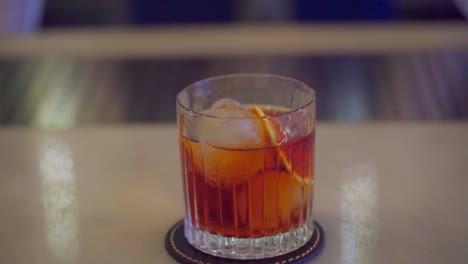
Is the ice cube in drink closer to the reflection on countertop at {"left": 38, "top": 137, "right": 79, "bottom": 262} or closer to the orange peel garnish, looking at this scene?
the orange peel garnish

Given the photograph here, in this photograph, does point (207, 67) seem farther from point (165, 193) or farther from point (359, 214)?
point (359, 214)

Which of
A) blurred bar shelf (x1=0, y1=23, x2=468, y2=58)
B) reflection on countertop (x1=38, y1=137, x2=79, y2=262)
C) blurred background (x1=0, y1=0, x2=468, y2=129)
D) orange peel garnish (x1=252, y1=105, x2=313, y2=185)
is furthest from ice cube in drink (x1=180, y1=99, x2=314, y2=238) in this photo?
blurred bar shelf (x1=0, y1=23, x2=468, y2=58)

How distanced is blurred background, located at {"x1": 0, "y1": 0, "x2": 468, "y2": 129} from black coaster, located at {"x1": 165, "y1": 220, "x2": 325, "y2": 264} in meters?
0.36

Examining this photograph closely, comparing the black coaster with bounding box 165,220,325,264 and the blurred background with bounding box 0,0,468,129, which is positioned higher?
the blurred background with bounding box 0,0,468,129

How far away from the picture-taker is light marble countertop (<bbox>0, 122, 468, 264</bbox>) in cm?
78

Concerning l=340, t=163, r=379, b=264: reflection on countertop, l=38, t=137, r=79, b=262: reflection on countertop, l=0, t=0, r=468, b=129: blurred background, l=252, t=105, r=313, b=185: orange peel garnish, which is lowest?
l=38, t=137, r=79, b=262: reflection on countertop

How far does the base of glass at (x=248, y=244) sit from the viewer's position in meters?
0.75

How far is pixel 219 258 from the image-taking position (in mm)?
750

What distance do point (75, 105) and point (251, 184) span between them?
1.70 ft

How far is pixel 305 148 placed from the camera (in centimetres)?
77

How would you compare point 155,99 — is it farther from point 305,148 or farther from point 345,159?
point 305,148

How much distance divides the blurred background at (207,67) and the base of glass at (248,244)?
1.25 ft

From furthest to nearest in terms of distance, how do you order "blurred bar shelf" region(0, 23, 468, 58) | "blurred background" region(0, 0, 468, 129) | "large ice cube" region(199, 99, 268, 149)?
1. "blurred bar shelf" region(0, 23, 468, 58)
2. "blurred background" region(0, 0, 468, 129)
3. "large ice cube" region(199, 99, 268, 149)

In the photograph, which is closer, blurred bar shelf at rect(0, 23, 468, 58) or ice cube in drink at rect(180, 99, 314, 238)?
ice cube in drink at rect(180, 99, 314, 238)
